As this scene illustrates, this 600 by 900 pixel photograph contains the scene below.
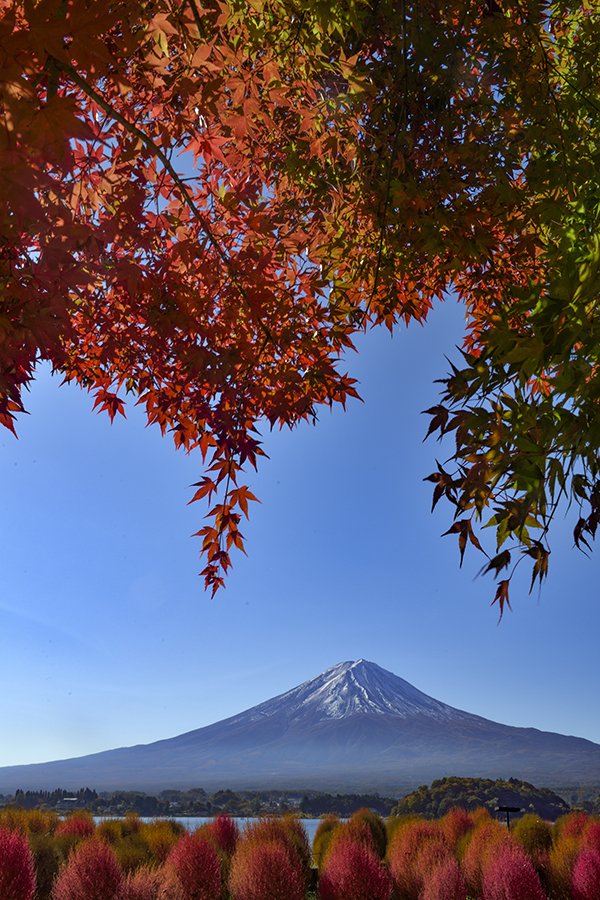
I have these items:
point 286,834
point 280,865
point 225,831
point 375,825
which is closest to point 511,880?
point 280,865

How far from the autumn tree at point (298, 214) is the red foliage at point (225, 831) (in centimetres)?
577

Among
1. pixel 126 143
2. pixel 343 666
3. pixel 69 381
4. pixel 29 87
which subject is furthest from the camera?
pixel 343 666

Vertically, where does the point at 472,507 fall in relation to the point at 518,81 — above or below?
below

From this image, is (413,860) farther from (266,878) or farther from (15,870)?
(15,870)

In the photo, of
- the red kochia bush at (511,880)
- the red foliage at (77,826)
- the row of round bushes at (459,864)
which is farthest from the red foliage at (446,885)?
the red foliage at (77,826)

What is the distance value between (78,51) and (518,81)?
13.6 ft

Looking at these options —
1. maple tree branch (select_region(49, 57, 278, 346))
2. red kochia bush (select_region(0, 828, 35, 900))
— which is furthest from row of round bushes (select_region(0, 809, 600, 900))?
maple tree branch (select_region(49, 57, 278, 346))

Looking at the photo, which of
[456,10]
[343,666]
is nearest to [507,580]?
[456,10]

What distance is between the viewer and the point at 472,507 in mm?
3160

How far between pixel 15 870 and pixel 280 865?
6.72ft

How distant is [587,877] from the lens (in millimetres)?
6977

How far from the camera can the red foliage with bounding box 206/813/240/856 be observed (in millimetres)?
8812

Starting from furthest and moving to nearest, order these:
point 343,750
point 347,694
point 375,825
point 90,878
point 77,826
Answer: point 343,750 < point 347,694 < point 375,825 < point 77,826 < point 90,878

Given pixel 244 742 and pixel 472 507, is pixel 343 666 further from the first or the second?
pixel 472 507
